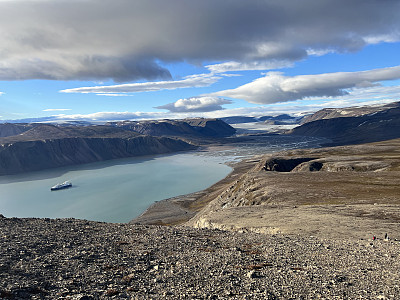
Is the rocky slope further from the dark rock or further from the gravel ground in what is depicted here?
the dark rock

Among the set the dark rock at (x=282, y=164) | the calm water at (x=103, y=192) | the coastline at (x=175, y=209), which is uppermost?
the dark rock at (x=282, y=164)

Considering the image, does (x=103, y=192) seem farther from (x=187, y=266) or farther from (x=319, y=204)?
(x=187, y=266)

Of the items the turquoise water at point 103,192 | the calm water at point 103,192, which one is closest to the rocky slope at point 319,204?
the calm water at point 103,192

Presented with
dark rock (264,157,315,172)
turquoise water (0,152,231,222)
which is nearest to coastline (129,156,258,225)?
turquoise water (0,152,231,222)

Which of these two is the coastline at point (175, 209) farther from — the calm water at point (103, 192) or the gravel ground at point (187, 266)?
the gravel ground at point (187, 266)

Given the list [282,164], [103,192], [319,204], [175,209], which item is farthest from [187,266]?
[103,192]

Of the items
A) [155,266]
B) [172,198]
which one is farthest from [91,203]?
[155,266]
